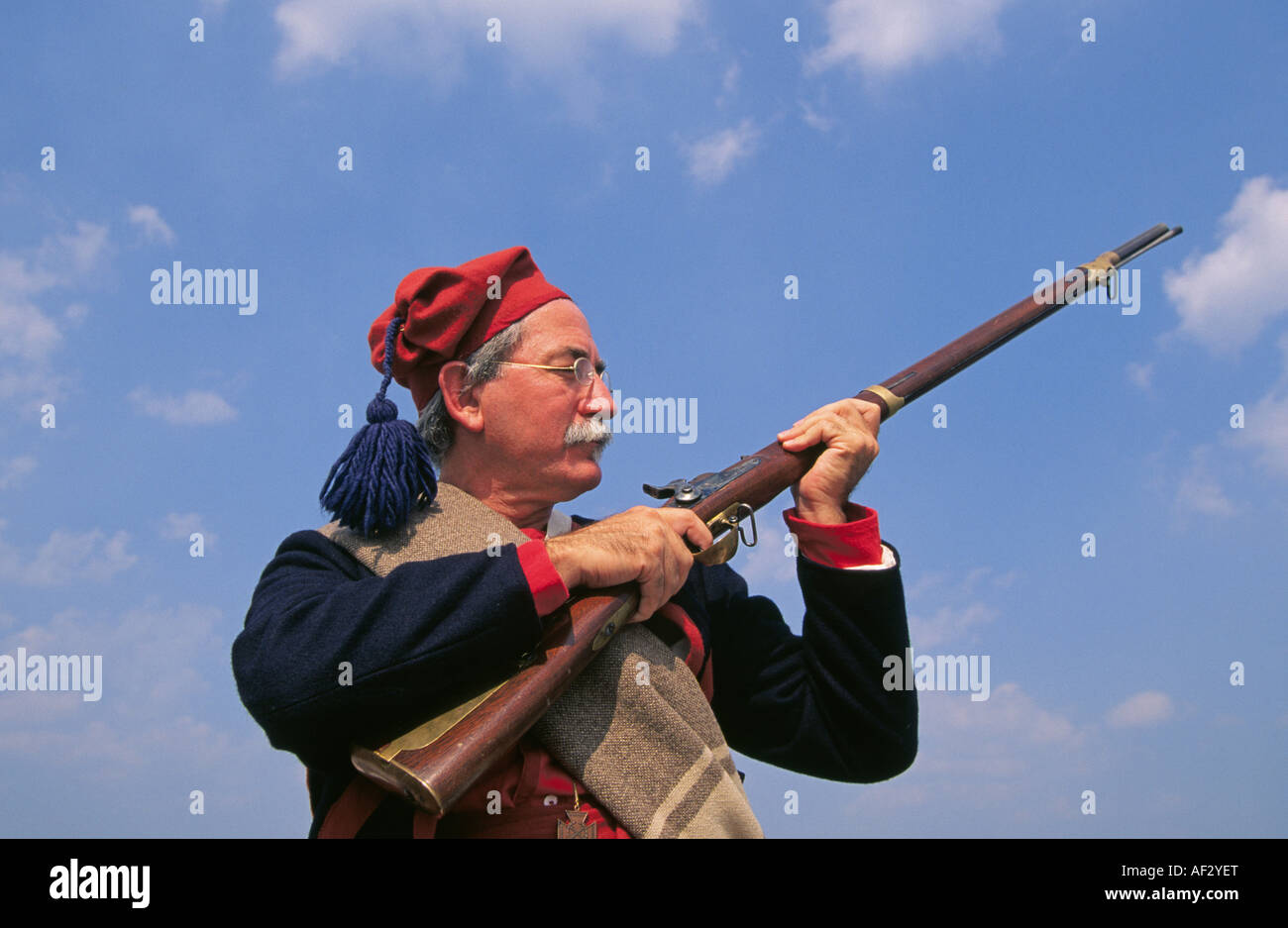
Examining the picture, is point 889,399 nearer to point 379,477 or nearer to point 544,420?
point 544,420

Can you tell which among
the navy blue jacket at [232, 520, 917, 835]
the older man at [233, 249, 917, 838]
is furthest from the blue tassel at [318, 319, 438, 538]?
the navy blue jacket at [232, 520, 917, 835]

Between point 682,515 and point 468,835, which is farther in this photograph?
point 682,515

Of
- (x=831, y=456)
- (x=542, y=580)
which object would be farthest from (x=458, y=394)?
(x=831, y=456)

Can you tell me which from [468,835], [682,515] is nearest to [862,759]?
[682,515]

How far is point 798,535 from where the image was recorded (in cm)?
427

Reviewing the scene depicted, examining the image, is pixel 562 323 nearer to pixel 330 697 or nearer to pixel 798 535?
pixel 798 535

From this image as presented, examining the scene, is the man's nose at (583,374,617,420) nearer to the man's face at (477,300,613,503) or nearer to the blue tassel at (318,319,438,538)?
the man's face at (477,300,613,503)

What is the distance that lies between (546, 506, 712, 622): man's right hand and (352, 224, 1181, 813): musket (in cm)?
7

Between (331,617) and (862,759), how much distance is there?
7.83ft

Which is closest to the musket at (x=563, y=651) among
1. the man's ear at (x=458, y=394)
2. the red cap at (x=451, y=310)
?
the man's ear at (x=458, y=394)

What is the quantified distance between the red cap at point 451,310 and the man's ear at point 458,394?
57 millimetres

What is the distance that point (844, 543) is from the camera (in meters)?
4.14

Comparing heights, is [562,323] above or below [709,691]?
above

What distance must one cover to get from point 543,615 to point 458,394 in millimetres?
1434
